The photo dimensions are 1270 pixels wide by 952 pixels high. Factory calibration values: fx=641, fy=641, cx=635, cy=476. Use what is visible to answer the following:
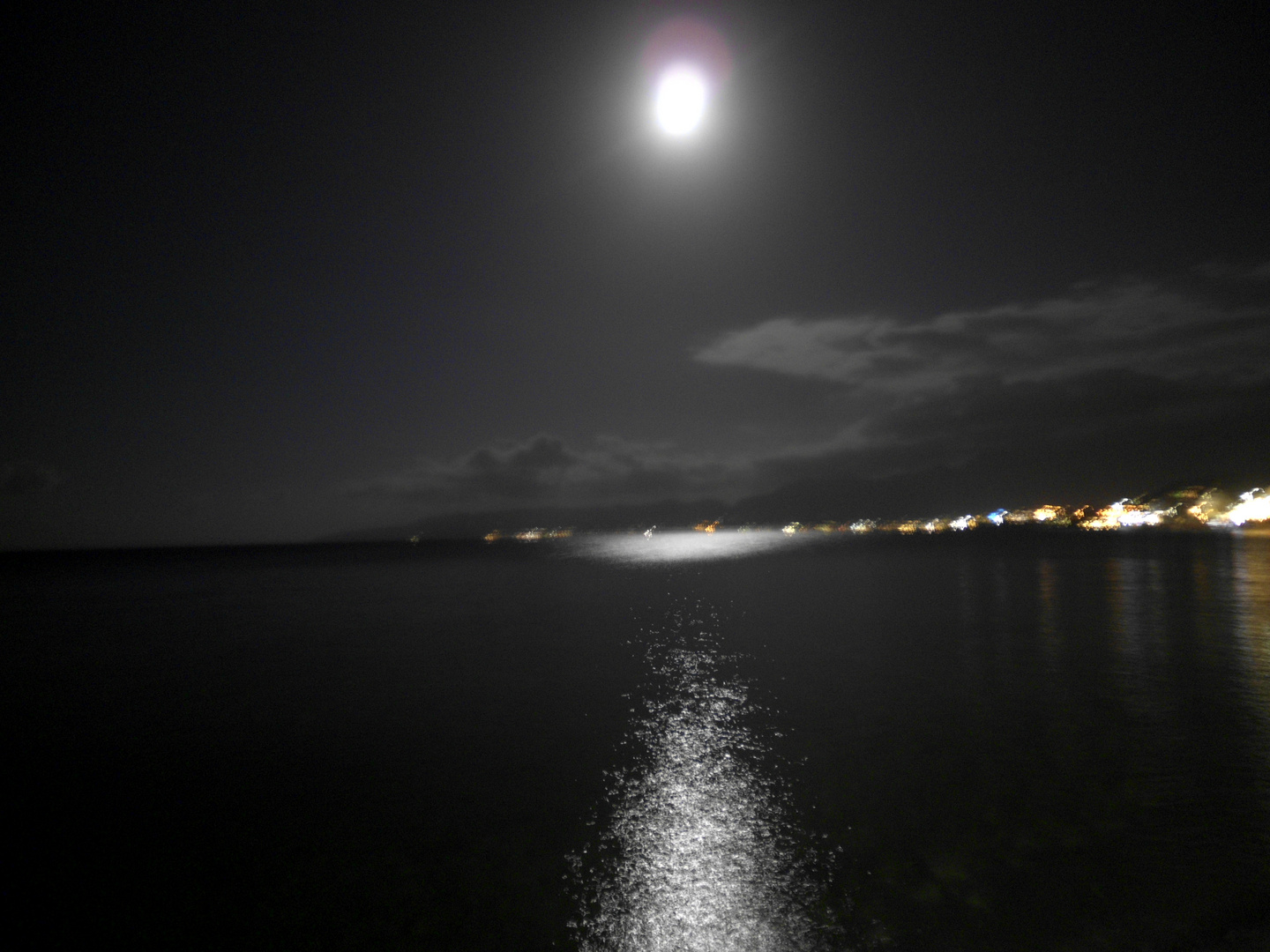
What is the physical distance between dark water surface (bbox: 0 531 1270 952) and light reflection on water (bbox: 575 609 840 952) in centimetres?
5

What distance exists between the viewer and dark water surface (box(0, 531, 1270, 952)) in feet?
27.5

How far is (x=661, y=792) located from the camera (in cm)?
1207

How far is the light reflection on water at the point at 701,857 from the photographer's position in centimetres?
791

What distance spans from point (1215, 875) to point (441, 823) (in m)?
11.7

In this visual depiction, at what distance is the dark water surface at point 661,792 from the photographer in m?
8.39

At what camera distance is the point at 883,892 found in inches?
338

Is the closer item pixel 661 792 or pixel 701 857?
pixel 701 857

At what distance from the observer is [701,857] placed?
31.3 ft

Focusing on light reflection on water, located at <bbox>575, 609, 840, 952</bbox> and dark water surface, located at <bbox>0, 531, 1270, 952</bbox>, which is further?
dark water surface, located at <bbox>0, 531, 1270, 952</bbox>

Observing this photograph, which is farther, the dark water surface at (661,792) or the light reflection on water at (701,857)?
the dark water surface at (661,792)

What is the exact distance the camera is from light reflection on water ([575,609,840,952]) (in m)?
7.91

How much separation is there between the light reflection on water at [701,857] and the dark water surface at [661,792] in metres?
0.05

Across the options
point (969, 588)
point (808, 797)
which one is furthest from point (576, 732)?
point (969, 588)

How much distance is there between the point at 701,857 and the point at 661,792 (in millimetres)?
2592
